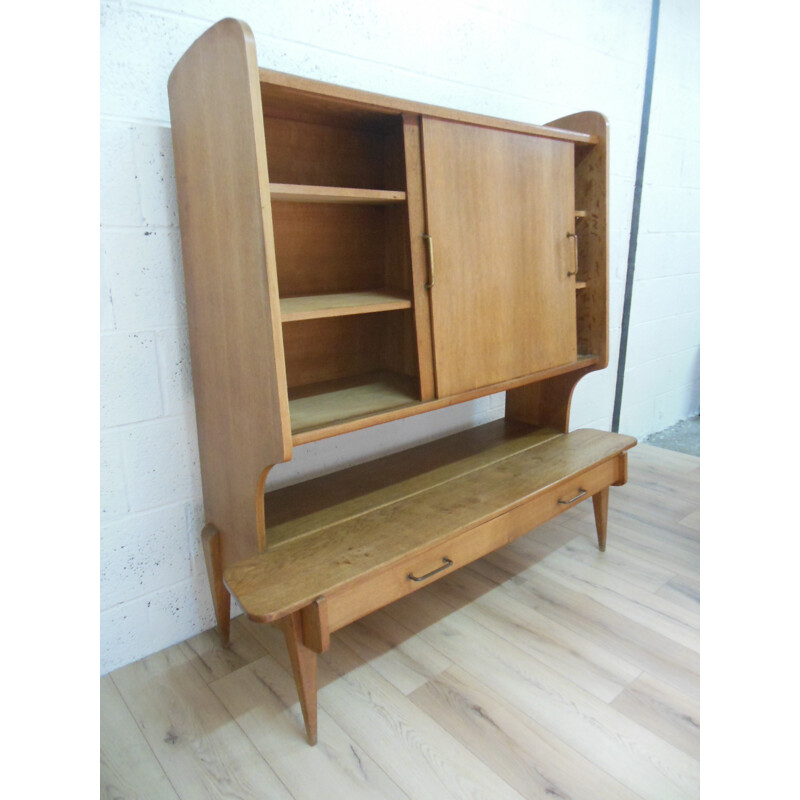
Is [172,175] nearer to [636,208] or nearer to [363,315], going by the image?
[363,315]

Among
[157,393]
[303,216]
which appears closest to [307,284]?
[303,216]

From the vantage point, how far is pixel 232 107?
3.84 ft

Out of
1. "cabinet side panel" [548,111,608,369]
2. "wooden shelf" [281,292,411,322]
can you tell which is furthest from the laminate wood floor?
"wooden shelf" [281,292,411,322]

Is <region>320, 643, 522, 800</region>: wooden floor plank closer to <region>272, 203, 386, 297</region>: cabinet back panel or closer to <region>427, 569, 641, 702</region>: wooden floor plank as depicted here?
<region>427, 569, 641, 702</region>: wooden floor plank

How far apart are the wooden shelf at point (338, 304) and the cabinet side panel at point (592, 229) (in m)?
0.84

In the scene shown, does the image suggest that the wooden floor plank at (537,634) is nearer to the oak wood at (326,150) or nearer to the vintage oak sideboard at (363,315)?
the vintage oak sideboard at (363,315)

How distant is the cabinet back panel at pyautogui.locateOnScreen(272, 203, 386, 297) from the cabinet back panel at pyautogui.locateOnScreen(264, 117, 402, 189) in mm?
74

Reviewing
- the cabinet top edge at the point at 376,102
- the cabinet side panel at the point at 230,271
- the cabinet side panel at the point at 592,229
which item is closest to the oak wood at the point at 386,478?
the cabinet side panel at the point at 230,271

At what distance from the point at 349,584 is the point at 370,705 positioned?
1.36 feet

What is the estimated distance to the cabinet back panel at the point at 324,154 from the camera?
5.16 feet

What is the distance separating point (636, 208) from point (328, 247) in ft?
6.50

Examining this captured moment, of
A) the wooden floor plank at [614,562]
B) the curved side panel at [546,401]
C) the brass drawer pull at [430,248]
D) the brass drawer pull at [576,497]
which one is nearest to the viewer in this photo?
the brass drawer pull at [430,248]

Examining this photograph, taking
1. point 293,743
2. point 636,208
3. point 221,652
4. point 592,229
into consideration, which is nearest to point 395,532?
point 293,743

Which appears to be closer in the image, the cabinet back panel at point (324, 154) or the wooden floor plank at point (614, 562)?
the cabinet back panel at point (324, 154)
